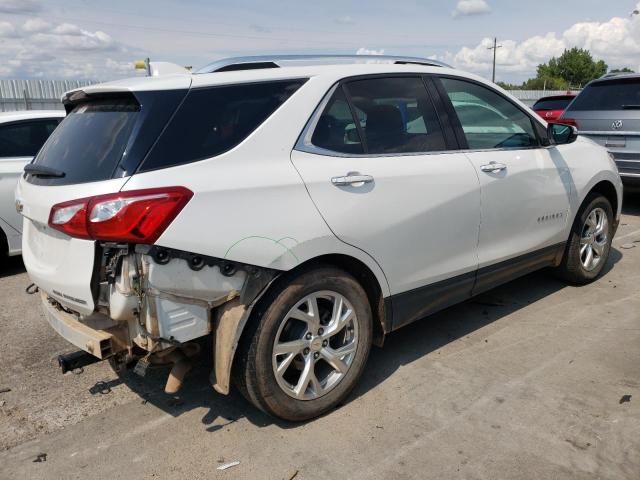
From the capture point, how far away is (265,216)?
8.79 feet

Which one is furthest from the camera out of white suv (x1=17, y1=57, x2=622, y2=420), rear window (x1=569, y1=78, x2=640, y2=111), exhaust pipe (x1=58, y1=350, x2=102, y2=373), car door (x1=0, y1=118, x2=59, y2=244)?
rear window (x1=569, y1=78, x2=640, y2=111)

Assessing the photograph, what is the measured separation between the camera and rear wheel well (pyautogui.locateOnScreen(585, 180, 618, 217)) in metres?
4.96

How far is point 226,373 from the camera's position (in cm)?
273

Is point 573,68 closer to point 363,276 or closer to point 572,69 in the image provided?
point 572,69

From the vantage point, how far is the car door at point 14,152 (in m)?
5.66

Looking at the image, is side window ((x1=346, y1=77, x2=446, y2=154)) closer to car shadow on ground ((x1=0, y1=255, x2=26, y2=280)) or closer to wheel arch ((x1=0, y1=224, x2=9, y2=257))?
wheel arch ((x1=0, y1=224, x2=9, y2=257))

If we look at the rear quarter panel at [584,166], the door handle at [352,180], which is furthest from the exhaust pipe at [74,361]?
the rear quarter panel at [584,166]

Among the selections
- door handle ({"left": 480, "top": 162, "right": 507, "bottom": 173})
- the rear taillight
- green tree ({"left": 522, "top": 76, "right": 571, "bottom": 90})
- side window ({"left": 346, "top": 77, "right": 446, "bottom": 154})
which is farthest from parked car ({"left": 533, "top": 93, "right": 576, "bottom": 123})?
green tree ({"left": 522, "top": 76, "right": 571, "bottom": 90})

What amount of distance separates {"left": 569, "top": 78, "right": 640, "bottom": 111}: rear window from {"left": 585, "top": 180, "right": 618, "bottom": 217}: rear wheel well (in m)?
2.81

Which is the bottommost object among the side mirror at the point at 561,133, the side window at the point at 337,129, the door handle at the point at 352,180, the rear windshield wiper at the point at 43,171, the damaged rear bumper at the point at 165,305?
the damaged rear bumper at the point at 165,305

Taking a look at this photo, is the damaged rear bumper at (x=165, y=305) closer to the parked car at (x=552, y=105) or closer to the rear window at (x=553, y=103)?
the parked car at (x=552, y=105)

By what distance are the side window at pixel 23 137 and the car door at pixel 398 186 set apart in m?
4.19

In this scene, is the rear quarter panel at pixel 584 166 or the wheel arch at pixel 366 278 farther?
the rear quarter panel at pixel 584 166

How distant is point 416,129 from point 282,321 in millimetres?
1497
